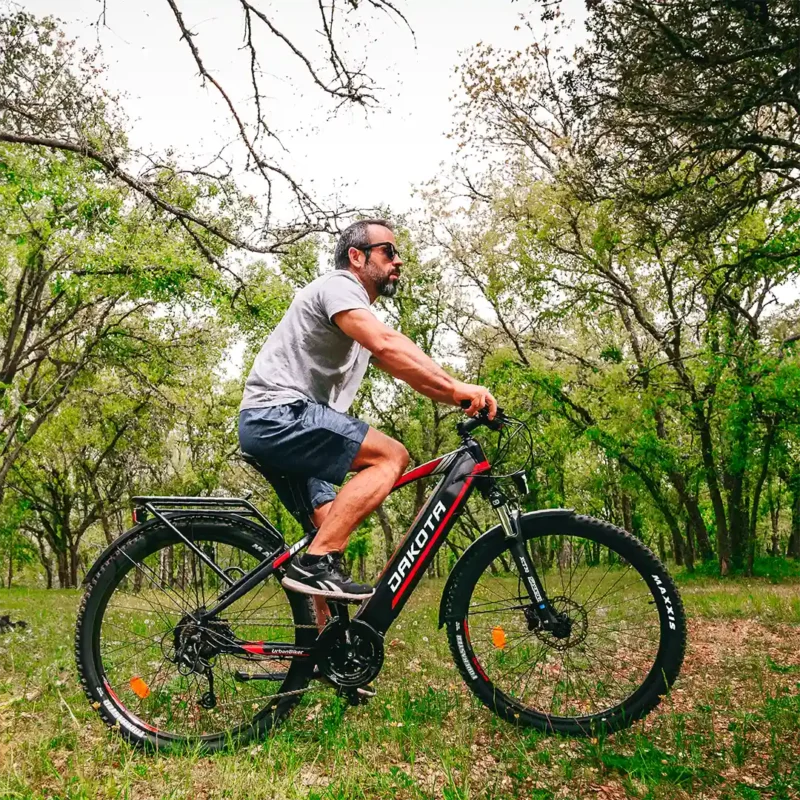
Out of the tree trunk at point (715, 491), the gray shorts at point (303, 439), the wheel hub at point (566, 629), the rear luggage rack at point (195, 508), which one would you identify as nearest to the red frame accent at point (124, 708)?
the rear luggage rack at point (195, 508)

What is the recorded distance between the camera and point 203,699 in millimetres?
3279

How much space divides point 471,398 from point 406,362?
1.21 ft

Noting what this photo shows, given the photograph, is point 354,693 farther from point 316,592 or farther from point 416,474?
point 416,474

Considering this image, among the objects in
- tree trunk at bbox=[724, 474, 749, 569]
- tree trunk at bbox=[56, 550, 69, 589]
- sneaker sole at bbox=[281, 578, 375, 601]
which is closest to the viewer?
sneaker sole at bbox=[281, 578, 375, 601]

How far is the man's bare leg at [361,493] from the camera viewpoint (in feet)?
10.3

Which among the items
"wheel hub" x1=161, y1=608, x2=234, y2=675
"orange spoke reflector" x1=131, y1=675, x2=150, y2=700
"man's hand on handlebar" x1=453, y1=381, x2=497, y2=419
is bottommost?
"orange spoke reflector" x1=131, y1=675, x2=150, y2=700

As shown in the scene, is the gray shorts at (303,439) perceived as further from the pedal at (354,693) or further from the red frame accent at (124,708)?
the red frame accent at (124,708)

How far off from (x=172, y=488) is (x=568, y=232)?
2329cm

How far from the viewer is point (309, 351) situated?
3314 mm

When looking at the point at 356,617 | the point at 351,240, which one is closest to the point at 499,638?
the point at 356,617

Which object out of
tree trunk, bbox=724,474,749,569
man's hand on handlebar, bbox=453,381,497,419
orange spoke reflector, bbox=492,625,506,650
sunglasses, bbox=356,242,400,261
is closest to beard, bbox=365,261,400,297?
sunglasses, bbox=356,242,400,261

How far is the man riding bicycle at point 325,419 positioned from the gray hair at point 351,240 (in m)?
0.23

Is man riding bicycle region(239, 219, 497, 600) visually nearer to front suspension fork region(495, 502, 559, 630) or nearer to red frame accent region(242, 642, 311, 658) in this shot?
red frame accent region(242, 642, 311, 658)

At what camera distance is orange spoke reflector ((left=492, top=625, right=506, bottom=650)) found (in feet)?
10.9
